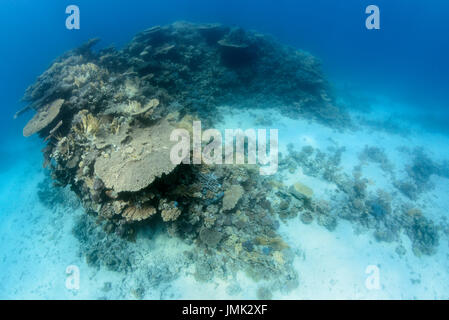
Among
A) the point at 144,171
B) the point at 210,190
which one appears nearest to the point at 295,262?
the point at 210,190

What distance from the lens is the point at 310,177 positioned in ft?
29.1

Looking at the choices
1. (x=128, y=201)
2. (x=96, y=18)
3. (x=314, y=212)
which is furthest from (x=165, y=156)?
(x=96, y=18)

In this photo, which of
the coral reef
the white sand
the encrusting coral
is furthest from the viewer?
the coral reef

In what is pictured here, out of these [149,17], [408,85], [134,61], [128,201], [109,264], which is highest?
[149,17]

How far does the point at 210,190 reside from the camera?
5.77 m

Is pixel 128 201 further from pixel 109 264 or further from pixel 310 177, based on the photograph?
pixel 310 177

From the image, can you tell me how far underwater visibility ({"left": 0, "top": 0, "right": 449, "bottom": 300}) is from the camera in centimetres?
542

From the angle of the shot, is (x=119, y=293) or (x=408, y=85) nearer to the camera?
(x=119, y=293)

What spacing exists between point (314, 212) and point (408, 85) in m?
42.2

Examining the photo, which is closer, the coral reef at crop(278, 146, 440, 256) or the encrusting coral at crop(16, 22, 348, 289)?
the encrusting coral at crop(16, 22, 348, 289)

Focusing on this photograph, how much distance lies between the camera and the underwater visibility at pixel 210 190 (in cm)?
542

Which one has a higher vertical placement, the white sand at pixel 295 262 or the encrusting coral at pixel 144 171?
the encrusting coral at pixel 144 171

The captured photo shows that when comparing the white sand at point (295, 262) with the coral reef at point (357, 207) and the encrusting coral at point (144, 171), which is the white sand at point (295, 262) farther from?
the encrusting coral at point (144, 171)

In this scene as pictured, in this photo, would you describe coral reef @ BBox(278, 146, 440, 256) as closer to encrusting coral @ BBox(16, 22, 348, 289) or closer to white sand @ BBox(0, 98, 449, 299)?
white sand @ BBox(0, 98, 449, 299)
